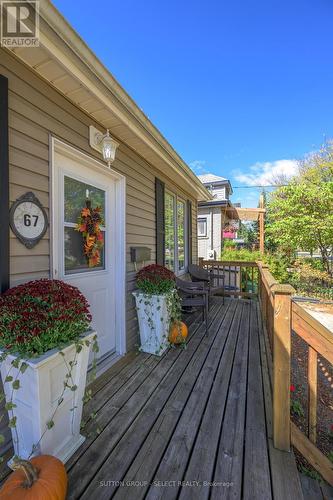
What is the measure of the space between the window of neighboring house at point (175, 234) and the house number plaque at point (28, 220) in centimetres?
277

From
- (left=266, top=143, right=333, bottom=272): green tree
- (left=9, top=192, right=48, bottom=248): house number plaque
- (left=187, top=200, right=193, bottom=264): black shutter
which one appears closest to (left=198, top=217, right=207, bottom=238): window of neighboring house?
(left=266, top=143, right=333, bottom=272): green tree

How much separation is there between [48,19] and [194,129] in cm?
1133

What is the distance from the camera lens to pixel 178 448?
1.47 metres

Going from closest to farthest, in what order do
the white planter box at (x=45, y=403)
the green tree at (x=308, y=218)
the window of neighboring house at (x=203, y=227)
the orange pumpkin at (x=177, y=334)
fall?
the white planter box at (x=45, y=403)
the orange pumpkin at (x=177, y=334)
the green tree at (x=308, y=218)
the window of neighboring house at (x=203, y=227)

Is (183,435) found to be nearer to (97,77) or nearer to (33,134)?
(33,134)

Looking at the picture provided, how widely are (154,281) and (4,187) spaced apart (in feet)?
5.91

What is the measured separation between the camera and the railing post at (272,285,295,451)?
4.89 feet

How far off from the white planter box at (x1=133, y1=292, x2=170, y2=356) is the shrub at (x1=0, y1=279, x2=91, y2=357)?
131 cm

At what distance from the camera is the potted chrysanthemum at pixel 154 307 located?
2746mm

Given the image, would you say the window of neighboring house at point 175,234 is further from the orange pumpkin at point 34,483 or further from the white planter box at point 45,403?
the orange pumpkin at point 34,483

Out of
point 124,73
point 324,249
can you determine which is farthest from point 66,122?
point 324,249

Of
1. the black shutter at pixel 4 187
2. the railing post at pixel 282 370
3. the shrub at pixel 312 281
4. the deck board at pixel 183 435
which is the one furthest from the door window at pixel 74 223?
the shrub at pixel 312 281

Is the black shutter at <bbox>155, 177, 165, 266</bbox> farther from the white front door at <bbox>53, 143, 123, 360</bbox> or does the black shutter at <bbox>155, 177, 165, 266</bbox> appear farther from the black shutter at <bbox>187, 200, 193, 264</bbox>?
the black shutter at <bbox>187, 200, 193, 264</bbox>

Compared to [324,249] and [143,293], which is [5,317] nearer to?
[143,293]
